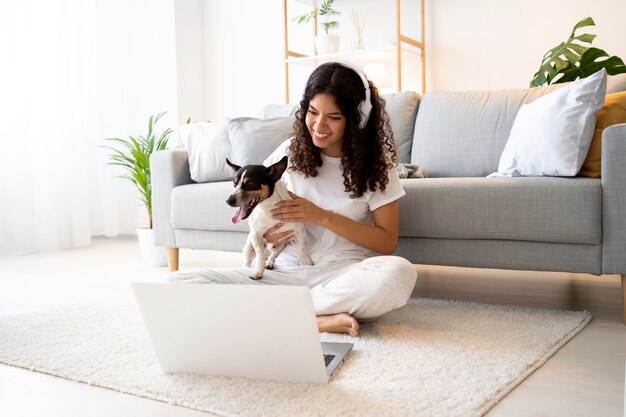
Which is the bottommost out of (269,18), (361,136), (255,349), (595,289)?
(595,289)

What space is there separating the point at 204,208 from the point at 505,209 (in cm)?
140

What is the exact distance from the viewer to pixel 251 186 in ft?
5.51

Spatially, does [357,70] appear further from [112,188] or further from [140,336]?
[112,188]

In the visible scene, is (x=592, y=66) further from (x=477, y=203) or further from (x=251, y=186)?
(x=251, y=186)

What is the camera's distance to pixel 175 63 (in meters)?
5.12

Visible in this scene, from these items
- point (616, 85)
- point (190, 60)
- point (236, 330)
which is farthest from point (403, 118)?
point (190, 60)

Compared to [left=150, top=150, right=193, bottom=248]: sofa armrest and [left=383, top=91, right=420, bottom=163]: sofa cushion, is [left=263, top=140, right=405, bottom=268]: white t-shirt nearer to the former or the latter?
[left=383, top=91, right=420, bottom=163]: sofa cushion

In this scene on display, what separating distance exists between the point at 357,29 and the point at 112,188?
7.21 feet

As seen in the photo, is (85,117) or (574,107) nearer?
(574,107)

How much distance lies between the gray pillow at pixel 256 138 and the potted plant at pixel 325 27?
59.4 inches

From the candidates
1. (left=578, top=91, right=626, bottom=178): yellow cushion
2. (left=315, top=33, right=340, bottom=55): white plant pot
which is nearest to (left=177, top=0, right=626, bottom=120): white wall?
(left=315, top=33, right=340, bottom=55): white plant pot

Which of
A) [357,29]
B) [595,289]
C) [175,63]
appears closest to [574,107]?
[595,289]

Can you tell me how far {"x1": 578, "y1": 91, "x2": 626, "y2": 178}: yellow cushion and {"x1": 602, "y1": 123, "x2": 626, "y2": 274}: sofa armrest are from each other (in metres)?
0.22

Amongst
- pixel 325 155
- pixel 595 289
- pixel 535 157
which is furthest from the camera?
pixel 595 289
